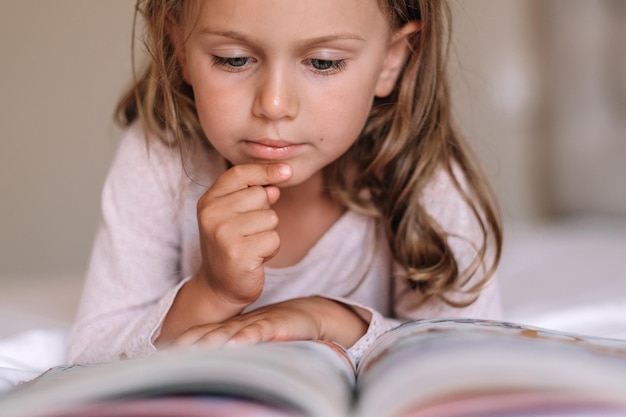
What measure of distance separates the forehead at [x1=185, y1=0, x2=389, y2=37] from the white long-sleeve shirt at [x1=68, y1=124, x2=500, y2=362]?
0.79ft

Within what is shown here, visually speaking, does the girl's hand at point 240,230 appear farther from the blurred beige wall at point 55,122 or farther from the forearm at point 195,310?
the blurred beige wall at point 55,122

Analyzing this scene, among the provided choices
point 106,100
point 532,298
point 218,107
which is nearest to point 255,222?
point 218,107

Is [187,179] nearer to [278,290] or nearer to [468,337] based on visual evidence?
[278,290]

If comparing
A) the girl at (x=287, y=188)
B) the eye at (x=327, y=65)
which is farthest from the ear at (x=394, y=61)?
the eye at (x=327, y=65)

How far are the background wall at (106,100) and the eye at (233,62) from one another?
4.14ft

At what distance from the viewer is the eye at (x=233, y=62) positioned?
2.66 feet

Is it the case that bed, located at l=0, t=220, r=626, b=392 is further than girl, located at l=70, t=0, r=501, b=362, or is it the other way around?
bed, located at l=0, t=220, r=626, b=392

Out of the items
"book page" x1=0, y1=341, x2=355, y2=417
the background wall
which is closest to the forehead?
"book page" x1=0, y1=341, x2=355, y2=417

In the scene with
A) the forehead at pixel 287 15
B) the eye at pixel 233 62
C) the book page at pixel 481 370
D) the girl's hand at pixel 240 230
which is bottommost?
the book page at pixel 481 370

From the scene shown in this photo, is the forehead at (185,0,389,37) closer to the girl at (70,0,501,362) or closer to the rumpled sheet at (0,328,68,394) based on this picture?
the girl at (70,0,501,362)

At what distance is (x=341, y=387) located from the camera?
53 centimetres

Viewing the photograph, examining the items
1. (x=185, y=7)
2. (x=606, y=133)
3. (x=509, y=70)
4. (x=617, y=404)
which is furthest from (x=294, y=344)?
(x=509, y=70)

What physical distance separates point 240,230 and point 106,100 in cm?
144

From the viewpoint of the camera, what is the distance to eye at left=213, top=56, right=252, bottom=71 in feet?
2.66
